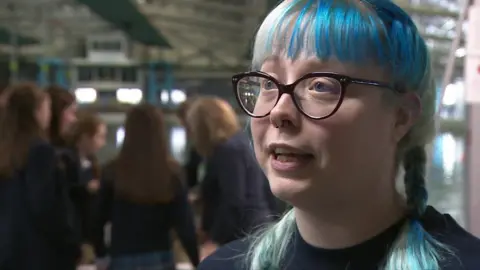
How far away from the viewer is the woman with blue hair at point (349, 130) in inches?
31.3

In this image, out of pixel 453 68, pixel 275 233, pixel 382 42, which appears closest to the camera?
pixel 382 42

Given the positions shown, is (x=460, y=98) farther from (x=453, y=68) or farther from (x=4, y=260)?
(x=4, y=260)

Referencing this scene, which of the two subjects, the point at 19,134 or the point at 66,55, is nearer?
the point at 19,134

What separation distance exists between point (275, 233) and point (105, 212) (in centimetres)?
186

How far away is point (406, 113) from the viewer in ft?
2.83

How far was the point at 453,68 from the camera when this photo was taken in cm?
179

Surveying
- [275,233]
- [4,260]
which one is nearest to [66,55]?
[4,260]

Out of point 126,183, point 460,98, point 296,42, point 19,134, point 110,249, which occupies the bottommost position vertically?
point 110,249

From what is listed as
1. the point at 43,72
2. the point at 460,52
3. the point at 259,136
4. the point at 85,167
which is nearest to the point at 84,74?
the point at 43,72

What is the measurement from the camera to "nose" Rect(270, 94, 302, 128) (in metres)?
0.79

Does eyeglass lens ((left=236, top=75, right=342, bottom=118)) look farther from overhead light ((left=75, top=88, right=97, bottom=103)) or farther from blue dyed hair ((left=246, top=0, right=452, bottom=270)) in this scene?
overhead light ((left=75, top=88, right=97, bottom=103))

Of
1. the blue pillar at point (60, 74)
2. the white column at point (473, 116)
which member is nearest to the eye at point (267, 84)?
the white column at point (473, 116)

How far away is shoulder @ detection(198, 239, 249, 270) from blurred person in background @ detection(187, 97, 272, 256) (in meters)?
1.34

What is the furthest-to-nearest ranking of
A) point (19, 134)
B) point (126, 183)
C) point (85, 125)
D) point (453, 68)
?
point (85, 125), point (126, 183), point (19, 134), point (453, 68)
